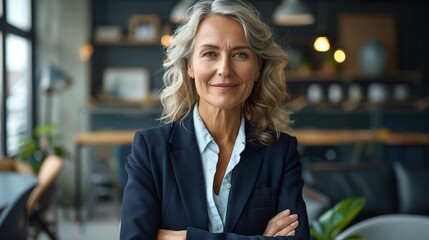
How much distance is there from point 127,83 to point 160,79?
46 cm

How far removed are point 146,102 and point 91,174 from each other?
4.19 ft

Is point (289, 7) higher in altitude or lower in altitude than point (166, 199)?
higher

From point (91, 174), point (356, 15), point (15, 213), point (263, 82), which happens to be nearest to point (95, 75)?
point (91, 174)

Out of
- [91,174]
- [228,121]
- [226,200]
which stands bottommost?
[91,174]

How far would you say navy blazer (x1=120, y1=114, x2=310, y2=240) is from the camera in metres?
1.75

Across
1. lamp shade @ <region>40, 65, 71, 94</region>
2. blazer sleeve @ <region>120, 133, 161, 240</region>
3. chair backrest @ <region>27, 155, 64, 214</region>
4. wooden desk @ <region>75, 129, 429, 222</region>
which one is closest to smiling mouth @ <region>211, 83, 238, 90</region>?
blazer sleeve @ <region>120, 133, 161, 240</region>

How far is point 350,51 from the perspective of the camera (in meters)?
8.87

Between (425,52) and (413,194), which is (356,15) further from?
(413,194)

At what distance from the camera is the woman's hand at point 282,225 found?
177cm

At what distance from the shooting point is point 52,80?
6.38m

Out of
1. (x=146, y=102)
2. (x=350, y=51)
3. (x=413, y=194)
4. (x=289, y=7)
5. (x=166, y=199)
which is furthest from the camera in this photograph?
(x=350, y=51)

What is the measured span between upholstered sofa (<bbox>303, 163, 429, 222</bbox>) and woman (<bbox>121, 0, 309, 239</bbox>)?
244cm

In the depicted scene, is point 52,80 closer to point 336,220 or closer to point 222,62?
point 336,220

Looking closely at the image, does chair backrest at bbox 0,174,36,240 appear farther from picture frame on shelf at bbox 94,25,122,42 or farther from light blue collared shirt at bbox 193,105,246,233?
picture frame on shelf at bbox 94,25,122,42
